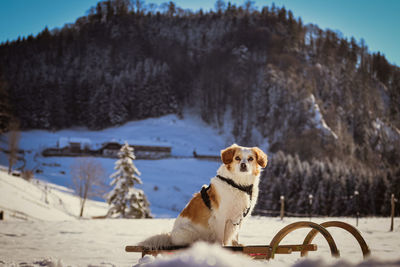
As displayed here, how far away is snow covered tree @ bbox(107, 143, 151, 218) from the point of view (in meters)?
18.9

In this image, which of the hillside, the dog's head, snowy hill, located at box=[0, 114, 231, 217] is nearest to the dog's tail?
the dog's head

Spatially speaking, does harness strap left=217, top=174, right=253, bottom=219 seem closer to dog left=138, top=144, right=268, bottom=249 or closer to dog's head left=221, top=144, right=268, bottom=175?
dog left=138, top=144, right=268, bottom=249

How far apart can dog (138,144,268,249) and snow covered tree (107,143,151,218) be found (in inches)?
686

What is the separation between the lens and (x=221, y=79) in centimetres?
9000

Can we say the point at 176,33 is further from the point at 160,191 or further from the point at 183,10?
the point at 160,191

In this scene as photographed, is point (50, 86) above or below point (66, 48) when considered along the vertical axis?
below

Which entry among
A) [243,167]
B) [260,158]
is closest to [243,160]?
[243,167]

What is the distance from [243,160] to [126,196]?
18108 mm

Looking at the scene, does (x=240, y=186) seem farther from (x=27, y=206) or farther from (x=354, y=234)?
(x=27, y=206)

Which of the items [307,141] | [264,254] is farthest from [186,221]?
[307,141]

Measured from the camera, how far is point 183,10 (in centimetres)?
11475

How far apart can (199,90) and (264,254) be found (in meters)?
91.8

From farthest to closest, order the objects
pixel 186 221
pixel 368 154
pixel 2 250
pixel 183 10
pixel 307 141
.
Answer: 1. pixel 183 10
2. pixel 368 154
3. pixel 307 141
4. pixel 2 250
5. pixel 186 221

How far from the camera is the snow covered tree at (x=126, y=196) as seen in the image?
1894 centimetres
